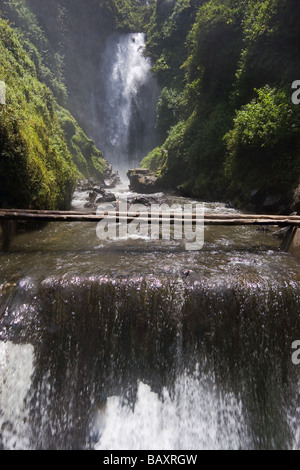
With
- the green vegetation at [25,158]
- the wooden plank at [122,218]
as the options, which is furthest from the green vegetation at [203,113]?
the wooden plank at [122,218]

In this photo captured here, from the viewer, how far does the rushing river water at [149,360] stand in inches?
129

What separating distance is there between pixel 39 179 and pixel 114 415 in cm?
590

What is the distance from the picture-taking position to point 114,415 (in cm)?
338

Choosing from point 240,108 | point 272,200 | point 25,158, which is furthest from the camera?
point 240,108

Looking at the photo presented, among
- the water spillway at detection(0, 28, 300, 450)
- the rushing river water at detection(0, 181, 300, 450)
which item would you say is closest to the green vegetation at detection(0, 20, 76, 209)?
the water spillway at detection(0, 28, 300, 450)

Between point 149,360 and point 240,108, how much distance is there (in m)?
13.2

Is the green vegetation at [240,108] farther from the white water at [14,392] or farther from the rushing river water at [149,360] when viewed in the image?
the white water at [14,392]

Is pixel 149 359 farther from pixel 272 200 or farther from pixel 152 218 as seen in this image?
pixel 272 200

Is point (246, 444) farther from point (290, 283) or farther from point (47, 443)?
point (47, 443)

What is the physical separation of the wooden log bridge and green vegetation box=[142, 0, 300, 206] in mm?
3455

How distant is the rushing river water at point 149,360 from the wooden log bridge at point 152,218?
142 centimetres

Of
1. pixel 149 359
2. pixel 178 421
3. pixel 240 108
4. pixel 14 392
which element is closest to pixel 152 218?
pixel 149 359

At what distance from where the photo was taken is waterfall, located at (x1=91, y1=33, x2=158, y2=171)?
109 ft

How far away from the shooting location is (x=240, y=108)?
12.9 meters
